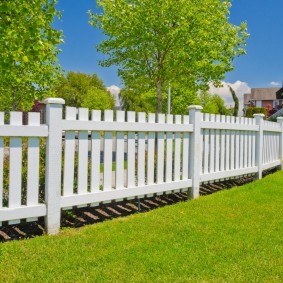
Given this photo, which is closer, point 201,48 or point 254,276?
point 254,276

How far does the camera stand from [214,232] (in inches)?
189

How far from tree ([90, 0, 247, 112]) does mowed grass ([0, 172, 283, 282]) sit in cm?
1154

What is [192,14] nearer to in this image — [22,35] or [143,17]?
[143,17]

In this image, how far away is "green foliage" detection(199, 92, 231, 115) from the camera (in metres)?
50.3

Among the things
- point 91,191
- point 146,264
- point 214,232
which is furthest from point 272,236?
point 91,191

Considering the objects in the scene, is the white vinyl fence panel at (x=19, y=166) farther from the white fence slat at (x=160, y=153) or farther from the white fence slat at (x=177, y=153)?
the white fence slat at (x=177, y=153)

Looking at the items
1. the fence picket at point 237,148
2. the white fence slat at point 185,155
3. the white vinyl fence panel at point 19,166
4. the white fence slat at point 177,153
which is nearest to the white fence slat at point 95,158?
the white vinyl fence panel at point 19,166

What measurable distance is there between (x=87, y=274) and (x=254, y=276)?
146 cm

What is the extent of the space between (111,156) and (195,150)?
6.29 feet

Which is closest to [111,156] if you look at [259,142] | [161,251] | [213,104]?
[161,251]

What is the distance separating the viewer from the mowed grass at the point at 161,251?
11.4 ft

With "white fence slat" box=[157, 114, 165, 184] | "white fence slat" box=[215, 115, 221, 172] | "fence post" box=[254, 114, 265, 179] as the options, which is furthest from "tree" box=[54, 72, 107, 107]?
"white fence slat" box=[157, 114, 165, 184]

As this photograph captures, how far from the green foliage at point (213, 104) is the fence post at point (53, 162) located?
44689 mm

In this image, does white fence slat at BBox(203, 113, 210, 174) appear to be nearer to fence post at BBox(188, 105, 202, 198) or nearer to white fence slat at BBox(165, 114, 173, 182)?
fence post at BBox(188, 105, 202, 198)
